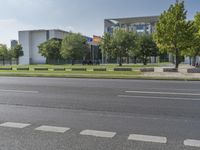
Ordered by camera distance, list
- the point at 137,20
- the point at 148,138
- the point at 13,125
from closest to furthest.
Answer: the point at 148,138, the point at 13,125, the point at 137,20

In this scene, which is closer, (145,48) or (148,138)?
(148,138)

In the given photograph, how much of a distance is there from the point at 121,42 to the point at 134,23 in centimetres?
6191

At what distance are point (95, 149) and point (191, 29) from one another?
35375 millimetres

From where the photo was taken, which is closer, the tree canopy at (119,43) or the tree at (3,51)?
the tree canopy at (119,43)

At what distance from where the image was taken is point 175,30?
123 feet

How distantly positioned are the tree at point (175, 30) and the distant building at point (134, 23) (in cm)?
7388

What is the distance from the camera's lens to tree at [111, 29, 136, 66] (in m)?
59.1

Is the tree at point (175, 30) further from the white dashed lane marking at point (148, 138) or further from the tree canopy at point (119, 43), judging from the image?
the white dashed lane marking at point (148, 138)

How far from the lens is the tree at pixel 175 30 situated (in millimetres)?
37594

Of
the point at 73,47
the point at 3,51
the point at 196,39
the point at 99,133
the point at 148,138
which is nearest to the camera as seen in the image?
the point at 148,138

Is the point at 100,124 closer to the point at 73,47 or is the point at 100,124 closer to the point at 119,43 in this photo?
the point at 119,43

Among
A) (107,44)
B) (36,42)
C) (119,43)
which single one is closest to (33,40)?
(36,42)

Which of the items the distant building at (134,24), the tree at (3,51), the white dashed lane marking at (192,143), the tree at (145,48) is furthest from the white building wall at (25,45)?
the white dashed lane marking at (192,143)

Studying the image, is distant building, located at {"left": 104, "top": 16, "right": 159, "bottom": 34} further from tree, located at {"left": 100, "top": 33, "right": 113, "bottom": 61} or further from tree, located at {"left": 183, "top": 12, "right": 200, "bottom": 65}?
tree, located at {"left": 183, "top": 12, "right": 200, "bottom": 65}
